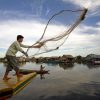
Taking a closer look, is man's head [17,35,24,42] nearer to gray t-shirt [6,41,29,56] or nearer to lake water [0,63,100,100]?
gray t-shirt [6,41,29,56]

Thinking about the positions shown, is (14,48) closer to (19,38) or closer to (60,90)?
(19,38)

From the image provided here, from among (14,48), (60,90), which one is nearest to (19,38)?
(14,48)

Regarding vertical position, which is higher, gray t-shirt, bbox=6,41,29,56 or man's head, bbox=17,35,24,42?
man's head, bbox=17,35,24,42

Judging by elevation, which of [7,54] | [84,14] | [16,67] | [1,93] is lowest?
[1,93]

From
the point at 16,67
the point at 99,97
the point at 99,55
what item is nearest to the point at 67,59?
the point at 99,55

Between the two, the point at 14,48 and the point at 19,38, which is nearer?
the point at 19,38

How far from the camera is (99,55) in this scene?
12562cm

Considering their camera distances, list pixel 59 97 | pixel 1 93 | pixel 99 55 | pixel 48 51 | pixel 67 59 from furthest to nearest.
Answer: pixel 67 59, pixel 99 55, pixel 59 97, pixel 48 51, pixel 1 93

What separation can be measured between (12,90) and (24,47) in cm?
256

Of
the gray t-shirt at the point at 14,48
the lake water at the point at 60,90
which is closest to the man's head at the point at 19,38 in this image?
the gray t-shirt at the point at 14,48


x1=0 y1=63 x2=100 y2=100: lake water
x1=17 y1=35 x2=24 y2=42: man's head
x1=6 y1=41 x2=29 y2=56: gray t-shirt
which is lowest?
x1=0 y1=63 x2=100 y2=100: lake water

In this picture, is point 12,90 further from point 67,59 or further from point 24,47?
point 67,59

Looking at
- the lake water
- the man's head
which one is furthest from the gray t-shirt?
the lake water

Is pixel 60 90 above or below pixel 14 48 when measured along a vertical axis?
below
